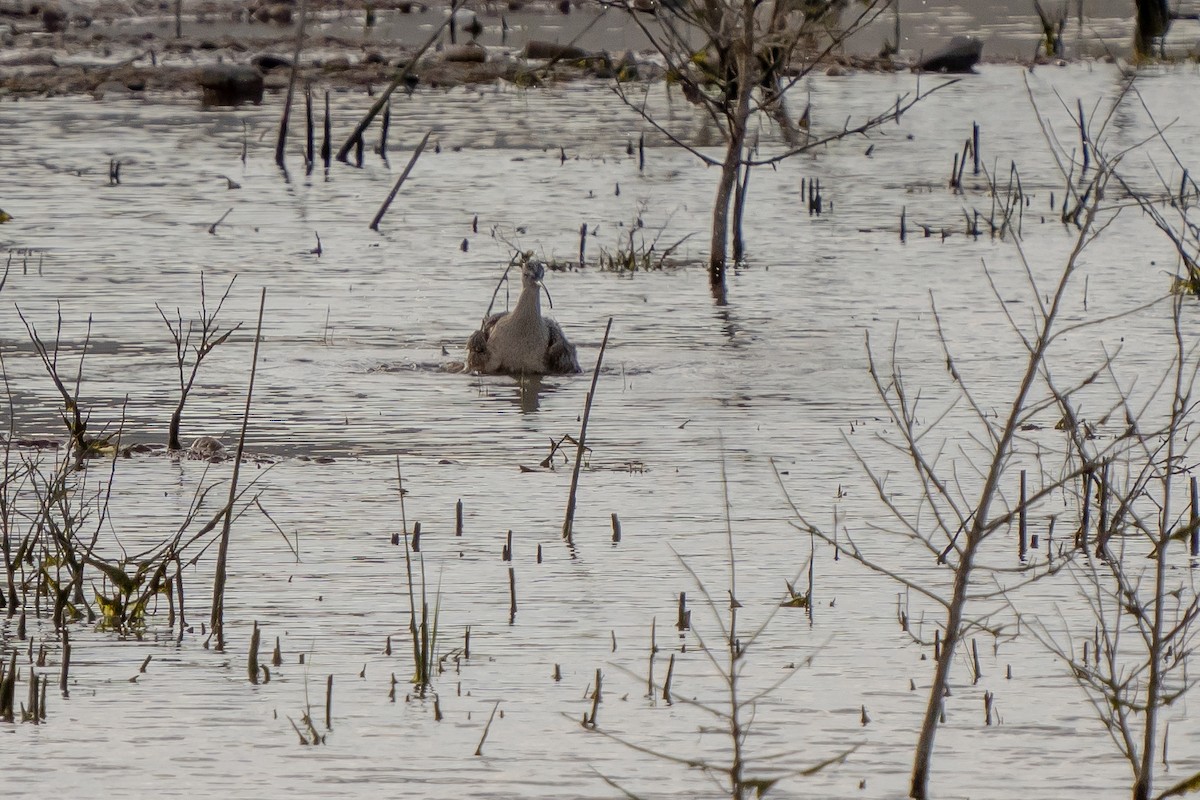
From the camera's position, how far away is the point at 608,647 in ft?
22.3

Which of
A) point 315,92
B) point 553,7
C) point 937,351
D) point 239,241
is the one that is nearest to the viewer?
point 937,351

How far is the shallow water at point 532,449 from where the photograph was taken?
5.96 meters

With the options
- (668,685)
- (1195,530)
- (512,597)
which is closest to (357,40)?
(1195,530)

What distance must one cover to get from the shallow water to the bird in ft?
0.73

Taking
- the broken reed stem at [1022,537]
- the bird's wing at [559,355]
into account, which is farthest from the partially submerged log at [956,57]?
the broken reed stem at [1022,537]

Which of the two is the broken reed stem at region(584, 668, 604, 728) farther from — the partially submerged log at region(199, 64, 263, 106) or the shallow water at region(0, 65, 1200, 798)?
the partially submerged log at region(199, 64, 263, 106)

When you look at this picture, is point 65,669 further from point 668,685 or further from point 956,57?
point 956,57

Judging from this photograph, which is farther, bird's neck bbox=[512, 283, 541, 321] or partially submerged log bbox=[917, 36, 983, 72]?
partially submerged log bbox=[917, 36, 983, 72]

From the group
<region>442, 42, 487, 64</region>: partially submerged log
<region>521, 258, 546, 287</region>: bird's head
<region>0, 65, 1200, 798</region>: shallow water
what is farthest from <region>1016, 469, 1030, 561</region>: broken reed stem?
<region>442, 42, 487, 64</region>: partially submerged log

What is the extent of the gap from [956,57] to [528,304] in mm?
23926

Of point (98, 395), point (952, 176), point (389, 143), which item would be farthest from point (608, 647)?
point (389, 143)

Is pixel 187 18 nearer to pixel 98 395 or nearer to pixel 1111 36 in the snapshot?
pixel 1111 36

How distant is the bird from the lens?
12211mm

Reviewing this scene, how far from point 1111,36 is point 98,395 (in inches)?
1288
